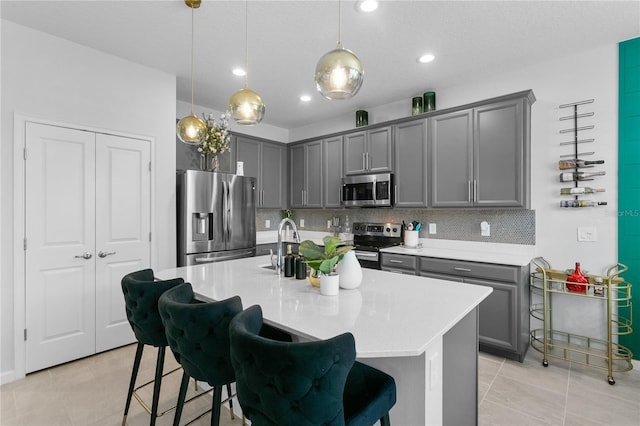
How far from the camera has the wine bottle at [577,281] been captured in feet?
8.52

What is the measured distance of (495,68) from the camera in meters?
3.18

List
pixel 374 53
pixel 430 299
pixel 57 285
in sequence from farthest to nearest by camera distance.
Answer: pixel 374 53
pixel 57 285
pixel 430 299

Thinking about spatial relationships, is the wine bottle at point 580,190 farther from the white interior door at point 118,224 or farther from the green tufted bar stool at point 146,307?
the white interior door at point 118,224

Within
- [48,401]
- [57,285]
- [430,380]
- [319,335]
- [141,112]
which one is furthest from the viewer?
[141,112]

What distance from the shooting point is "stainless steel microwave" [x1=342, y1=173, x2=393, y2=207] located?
3.83 m

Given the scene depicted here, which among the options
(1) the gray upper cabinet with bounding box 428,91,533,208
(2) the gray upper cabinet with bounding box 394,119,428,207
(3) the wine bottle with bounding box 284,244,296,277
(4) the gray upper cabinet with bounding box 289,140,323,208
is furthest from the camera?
(4) the gray upper cabinet with bounding box 289,140,323,208

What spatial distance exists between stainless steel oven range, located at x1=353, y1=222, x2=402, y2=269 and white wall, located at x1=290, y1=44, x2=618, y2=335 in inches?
60.3

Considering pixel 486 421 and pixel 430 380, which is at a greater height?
pixel 430 380

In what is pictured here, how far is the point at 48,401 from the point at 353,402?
2.37 meters

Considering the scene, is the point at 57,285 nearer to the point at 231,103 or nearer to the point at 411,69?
the point at 231,103

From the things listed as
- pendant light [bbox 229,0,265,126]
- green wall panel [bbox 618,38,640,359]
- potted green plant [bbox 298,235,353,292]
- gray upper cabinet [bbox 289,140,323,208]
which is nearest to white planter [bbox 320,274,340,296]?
potted green plant [bbox 298,235,353,292]

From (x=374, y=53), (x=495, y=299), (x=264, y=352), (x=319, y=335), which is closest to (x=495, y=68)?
(x=374, y=53)

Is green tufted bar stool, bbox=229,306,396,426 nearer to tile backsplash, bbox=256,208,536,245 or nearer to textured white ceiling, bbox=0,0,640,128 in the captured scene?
textured white ceiling, bbox=0,0,640,128

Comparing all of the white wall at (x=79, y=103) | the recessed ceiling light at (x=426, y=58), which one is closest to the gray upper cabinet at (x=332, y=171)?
the recessed ceiling light at (x=426, y=58)
